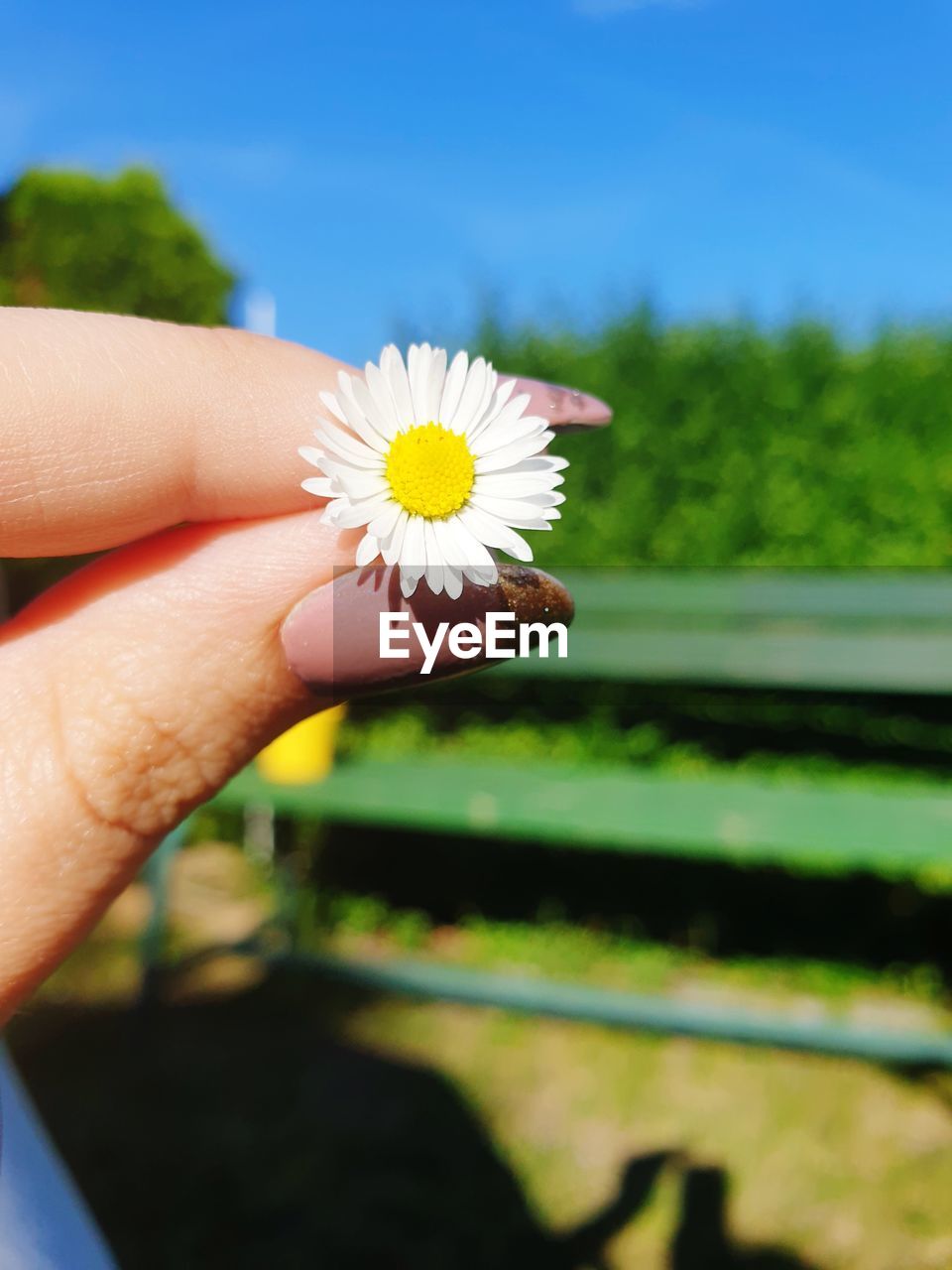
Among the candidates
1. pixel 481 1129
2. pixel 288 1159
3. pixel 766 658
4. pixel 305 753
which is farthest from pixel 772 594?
pixel 288 1159

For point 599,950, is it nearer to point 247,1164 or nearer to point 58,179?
point 247,1164

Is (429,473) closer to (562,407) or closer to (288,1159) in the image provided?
(562,407)

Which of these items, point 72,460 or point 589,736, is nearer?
point 72,460

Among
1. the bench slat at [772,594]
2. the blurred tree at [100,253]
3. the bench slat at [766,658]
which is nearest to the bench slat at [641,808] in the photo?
the bench slat at [766,658]

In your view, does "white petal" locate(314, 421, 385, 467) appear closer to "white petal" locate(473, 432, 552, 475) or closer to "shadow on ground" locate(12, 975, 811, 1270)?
"white petal" locate(473, 432, 552, 475)

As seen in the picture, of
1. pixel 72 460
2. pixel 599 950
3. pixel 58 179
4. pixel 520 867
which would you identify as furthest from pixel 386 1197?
pixel 58 179

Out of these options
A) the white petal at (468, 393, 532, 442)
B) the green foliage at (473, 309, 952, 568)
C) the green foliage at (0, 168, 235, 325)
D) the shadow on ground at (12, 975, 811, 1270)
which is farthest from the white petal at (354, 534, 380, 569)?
the green foliage at (0, 168, 235, 325)
